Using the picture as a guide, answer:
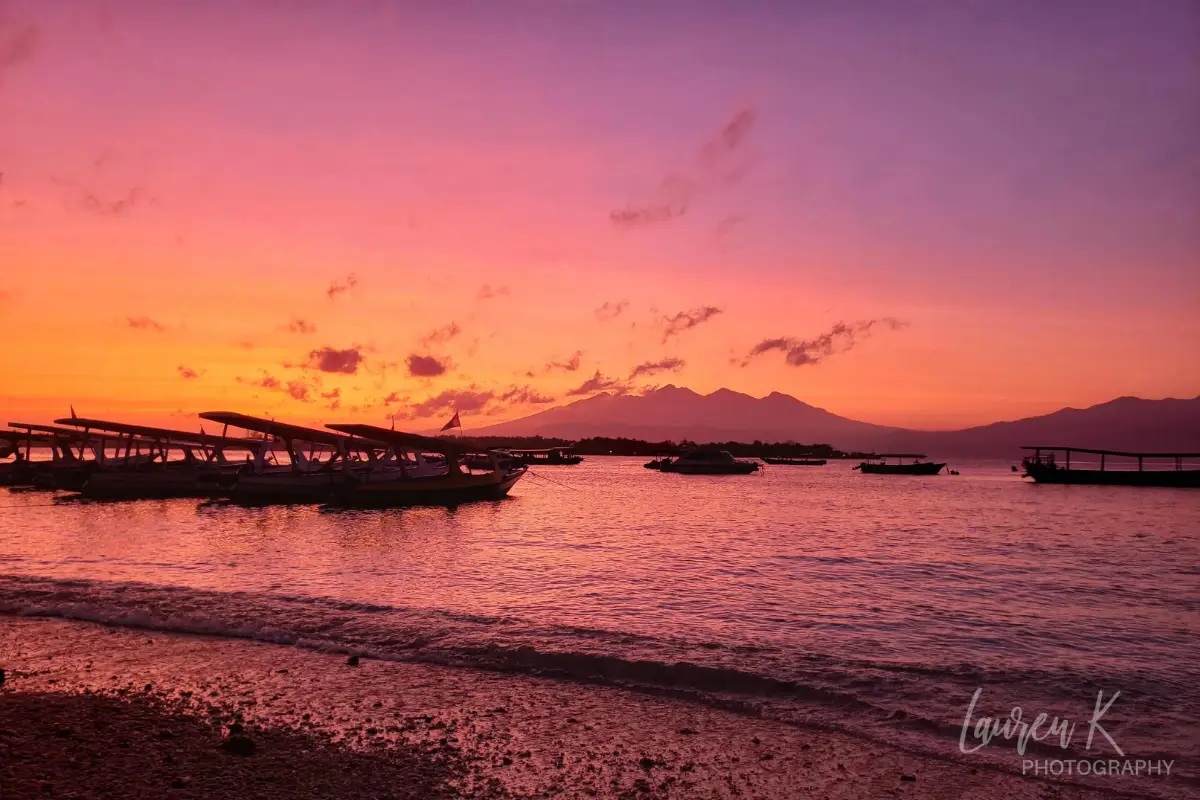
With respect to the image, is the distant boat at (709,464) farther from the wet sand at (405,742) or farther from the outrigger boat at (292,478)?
the wet sand at (405,742)

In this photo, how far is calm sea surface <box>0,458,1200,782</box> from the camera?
1112 cm

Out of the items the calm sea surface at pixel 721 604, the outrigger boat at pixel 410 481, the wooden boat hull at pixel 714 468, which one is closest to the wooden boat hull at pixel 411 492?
the outrigger boat at pixel 410 481

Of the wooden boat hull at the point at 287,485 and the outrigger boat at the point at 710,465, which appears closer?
the wooden boat hull at the point at 287,485

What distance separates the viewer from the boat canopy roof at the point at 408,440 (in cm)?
4544

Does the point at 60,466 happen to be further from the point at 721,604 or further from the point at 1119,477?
the point at 1119,477

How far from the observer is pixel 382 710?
938 centimetres

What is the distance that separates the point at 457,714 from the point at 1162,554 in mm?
34546

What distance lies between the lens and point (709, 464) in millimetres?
129625

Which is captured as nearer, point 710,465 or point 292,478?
point 292,478

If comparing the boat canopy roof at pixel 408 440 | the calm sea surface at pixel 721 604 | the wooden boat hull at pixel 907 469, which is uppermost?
the boat canopy roof at pixel 408 440

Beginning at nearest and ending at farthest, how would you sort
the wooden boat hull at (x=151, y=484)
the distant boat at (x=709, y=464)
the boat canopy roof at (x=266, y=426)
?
the boat canopy roof at (x=266, y=426) → the wooden boat hull at (x=151, y=484) → the distant boat at (x=709, y=464)

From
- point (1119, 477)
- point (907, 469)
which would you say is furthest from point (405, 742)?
point (907, 469)

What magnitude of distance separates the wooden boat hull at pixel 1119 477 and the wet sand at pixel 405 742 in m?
118

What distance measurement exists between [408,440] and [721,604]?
33725 millimetres
